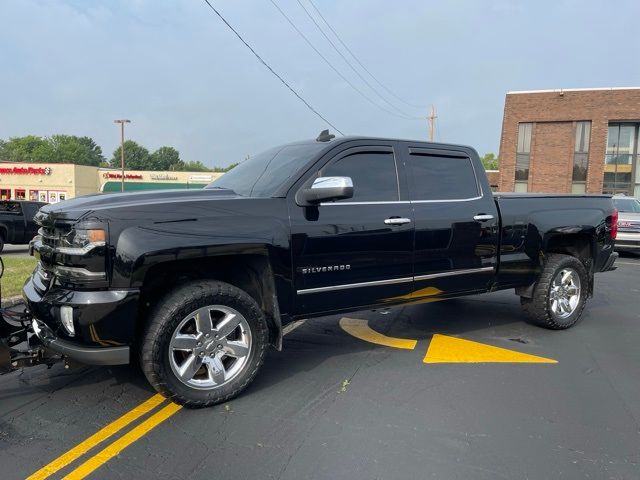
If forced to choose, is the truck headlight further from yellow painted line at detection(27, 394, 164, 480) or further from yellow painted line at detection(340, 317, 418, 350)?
yellow painted line at detection(340, 317, 418, 350)

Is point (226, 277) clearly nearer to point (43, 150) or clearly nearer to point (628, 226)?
point (628, 226)

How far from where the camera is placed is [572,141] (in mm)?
31281

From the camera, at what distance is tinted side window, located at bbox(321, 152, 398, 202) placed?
420 centimetres

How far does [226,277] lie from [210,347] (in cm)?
56

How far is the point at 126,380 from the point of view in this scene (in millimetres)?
4059

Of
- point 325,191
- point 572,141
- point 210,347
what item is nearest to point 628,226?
point 325,191

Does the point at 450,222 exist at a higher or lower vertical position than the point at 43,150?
lower

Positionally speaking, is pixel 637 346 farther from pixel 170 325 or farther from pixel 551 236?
pixel 170 325

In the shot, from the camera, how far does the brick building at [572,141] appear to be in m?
30.4

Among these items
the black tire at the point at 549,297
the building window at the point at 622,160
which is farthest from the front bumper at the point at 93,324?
the building window at the point at 622,160

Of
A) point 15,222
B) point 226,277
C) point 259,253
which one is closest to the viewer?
point 259,253

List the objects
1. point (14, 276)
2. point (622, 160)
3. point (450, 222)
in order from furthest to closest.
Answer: point (622, 160), point (14, 276), point (450, 222)

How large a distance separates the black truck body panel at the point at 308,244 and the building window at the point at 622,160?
98.1ft

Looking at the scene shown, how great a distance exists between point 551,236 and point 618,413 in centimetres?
234
